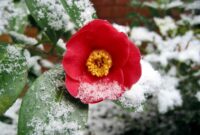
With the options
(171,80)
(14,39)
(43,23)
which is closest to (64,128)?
(43,23)

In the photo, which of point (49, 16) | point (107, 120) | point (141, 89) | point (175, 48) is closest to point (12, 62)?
point (49, 16)

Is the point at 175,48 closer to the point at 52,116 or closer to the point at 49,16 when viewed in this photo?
the point at 49,16

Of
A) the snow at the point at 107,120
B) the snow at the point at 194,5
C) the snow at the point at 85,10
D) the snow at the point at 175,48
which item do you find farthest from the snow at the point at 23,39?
the snow at the point at 107,120

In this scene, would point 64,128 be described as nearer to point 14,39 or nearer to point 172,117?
point 14,39

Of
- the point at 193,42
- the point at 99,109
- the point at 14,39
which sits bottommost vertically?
the point at 14,39

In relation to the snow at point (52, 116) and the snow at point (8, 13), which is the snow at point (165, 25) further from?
the snow at point (52, 116)
